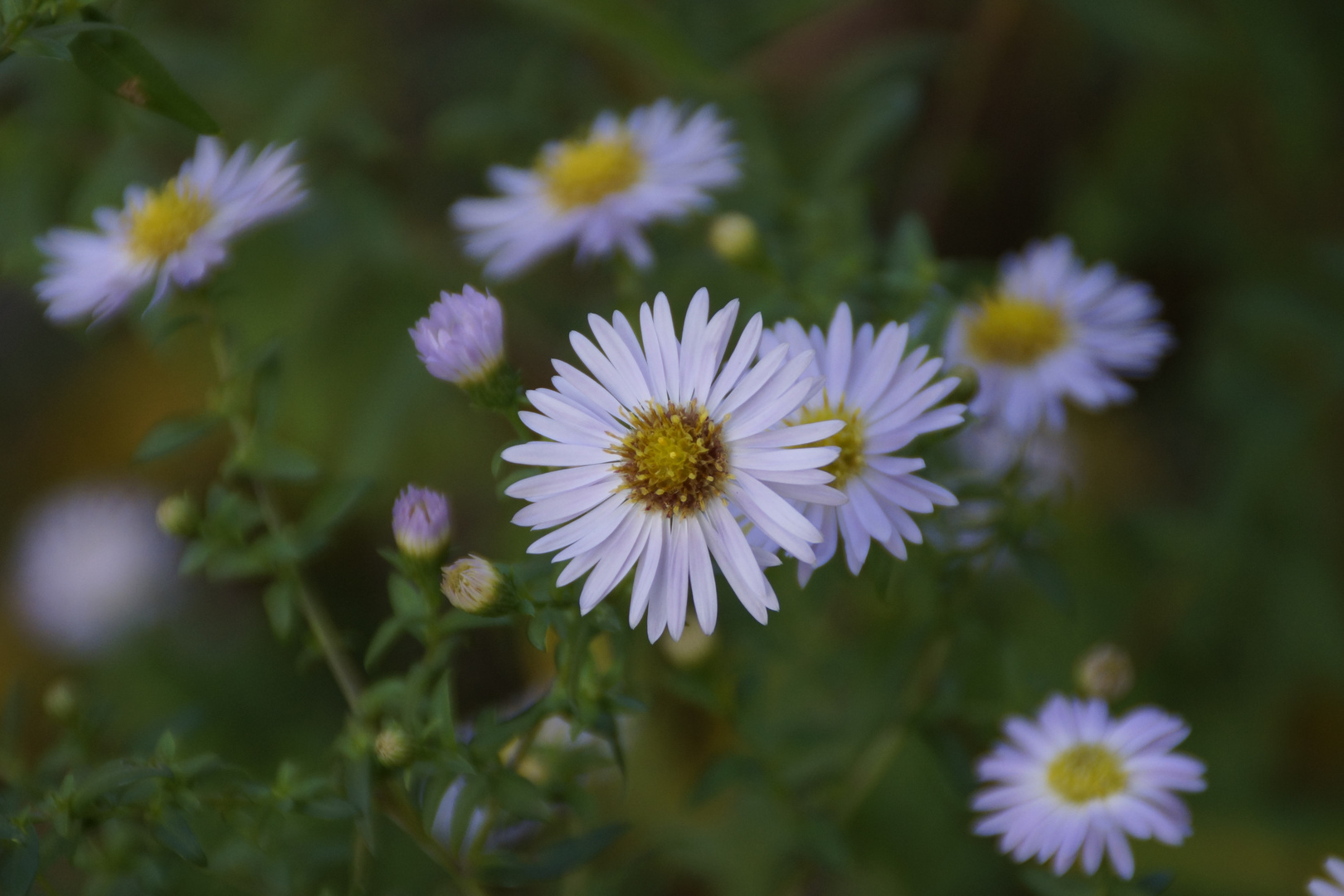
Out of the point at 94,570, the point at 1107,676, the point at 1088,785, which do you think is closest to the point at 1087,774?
the point at 1088,785

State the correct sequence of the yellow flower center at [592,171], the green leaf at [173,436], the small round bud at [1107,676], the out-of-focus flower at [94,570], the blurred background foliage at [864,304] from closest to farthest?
the green leaf at [173,436], the small round bud at [1107,676], the yellow flower center at [592,171], the blurred background foliage at [864,304], the out-of-focus flower at [94,570]

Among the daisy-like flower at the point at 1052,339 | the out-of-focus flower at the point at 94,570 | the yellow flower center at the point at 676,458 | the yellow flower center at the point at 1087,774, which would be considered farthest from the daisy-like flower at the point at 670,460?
the out-of-focus flower at the point at 94,570

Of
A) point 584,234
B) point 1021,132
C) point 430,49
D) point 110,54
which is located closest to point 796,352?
point 584,234

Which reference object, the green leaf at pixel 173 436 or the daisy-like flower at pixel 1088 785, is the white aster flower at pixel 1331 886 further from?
the green leaf at pixel 173 436

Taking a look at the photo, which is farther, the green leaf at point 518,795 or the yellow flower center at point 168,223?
the yellow flower center at point 168,223

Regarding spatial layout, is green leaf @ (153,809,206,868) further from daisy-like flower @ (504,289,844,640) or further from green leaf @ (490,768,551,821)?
daisy-like flower @ (504,289,844,640)

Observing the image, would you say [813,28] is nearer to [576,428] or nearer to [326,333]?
[326,333]

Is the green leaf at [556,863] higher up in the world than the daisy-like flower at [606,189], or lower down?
lower down

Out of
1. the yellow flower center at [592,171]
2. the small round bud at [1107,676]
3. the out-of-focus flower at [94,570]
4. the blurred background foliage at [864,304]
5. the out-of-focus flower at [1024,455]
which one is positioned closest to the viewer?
the small round bud at [1107,676]
